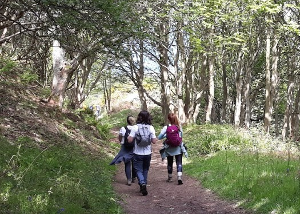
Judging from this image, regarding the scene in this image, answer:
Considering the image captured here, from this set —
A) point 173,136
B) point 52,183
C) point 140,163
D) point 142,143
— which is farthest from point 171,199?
point 52,183

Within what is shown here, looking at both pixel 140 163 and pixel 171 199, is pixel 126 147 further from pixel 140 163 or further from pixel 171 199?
pixel 171 199

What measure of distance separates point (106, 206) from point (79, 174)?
164 centimetres

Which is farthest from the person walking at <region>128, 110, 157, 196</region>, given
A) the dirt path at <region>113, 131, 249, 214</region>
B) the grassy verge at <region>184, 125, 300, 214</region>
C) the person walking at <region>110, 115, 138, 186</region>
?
the grassy verge at <region>184, 125, 300, 214</region>

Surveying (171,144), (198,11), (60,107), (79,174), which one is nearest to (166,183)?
(171,144)

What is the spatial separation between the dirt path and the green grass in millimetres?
397

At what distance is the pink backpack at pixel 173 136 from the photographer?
28.1 ft

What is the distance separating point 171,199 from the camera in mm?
7508

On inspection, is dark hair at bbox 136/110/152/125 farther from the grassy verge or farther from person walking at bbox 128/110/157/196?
the grassy verge

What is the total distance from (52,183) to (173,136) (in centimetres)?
340

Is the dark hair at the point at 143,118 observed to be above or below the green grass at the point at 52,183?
above

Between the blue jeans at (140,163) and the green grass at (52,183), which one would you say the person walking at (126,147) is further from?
the blue jeans at (140,163)

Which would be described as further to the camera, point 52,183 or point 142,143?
point 142,143

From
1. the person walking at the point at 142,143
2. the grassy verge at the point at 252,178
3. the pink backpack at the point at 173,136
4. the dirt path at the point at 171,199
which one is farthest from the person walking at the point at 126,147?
the grassy verge at the point at 252,178

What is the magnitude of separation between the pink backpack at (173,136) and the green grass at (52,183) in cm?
186
